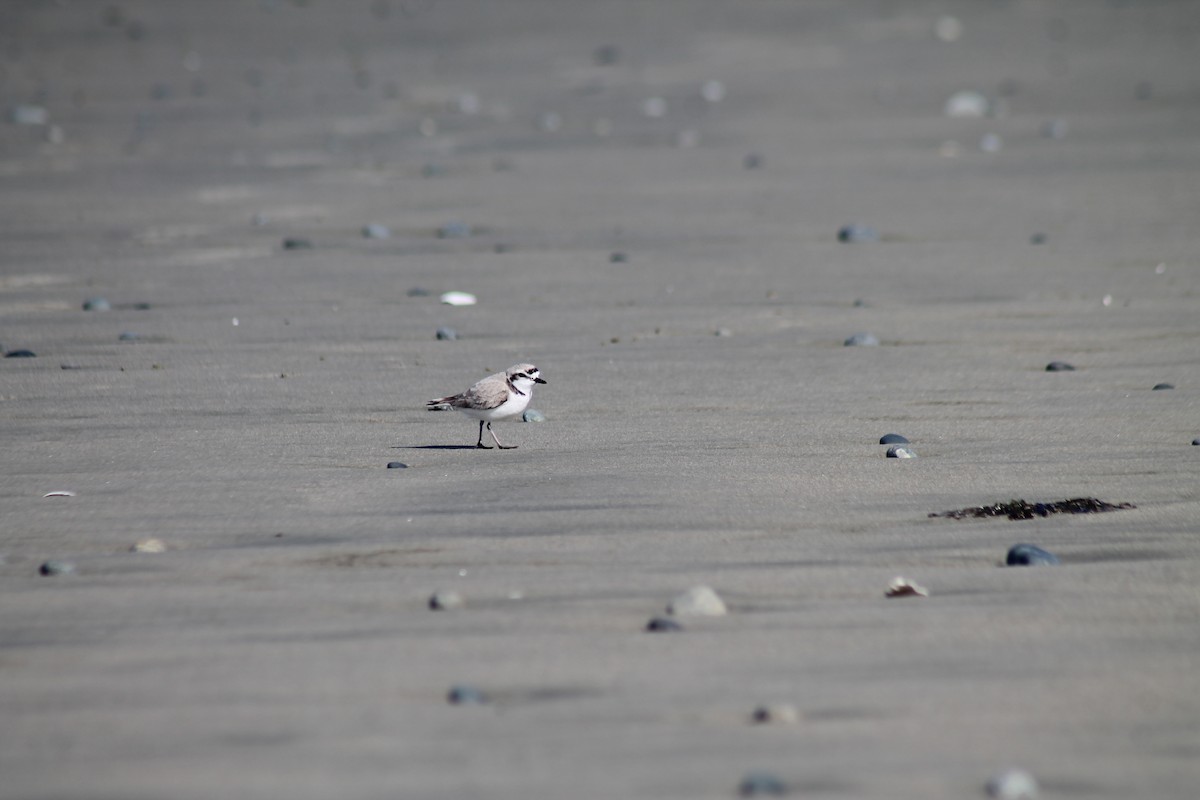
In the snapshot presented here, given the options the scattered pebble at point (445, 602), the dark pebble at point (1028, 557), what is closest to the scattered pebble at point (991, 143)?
the dark pebble at point (1028, 557)

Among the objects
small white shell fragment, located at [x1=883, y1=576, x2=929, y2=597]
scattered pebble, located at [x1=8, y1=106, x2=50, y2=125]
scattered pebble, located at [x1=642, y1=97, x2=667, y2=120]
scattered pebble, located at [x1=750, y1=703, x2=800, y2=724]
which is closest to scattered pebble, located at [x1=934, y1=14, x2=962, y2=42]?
scattered pebble, located at [x1=642, y1=97, x2=667, y2=120]

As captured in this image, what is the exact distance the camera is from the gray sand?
141 inches

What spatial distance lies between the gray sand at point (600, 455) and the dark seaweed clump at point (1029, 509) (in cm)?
9

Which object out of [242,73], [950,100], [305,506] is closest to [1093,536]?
[305,506]

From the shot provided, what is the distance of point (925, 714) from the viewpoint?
3.65m

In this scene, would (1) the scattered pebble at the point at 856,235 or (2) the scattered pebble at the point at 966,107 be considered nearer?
(1) the scattered pebble at the point at 856,235

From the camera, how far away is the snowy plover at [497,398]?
6.50 m

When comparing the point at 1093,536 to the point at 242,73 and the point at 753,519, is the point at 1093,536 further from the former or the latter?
the point at 242,73

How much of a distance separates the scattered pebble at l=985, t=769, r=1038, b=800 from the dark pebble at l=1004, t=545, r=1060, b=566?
1535mm

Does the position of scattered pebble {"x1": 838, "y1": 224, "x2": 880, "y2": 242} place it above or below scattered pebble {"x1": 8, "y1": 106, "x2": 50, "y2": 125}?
below

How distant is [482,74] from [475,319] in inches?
425

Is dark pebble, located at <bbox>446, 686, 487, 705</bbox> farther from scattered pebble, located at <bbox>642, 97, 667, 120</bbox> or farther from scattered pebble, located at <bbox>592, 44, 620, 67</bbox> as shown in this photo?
scattered pebble, located at <bbox>592, 44, 620, 67</bbox>

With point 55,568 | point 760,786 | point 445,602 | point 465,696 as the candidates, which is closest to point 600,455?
point 445,602

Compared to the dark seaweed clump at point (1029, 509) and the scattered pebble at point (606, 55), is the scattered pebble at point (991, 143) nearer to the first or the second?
the scattered pebble at point (606, 55)
